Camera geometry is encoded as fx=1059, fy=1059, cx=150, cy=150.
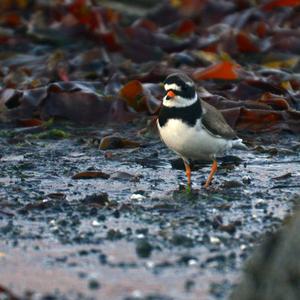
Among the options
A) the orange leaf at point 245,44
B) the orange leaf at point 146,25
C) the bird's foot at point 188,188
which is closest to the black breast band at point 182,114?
the bird's foot at point 188,188

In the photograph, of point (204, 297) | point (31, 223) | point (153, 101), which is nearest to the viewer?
point (204, 297)

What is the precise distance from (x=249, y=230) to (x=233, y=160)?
2472 millimetres

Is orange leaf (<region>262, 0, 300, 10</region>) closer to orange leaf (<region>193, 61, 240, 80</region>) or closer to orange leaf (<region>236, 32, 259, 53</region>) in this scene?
orange leaf (<region>236, 32, 259, 53</region>)

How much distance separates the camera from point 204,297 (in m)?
5.39

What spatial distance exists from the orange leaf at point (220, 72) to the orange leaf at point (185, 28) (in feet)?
8.44

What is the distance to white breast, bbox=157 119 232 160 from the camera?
7.83m

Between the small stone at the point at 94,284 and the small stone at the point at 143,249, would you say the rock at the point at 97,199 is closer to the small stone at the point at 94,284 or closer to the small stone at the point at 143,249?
the small stone at the point at 143,249

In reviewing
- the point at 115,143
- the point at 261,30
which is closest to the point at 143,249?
the point at 115,143

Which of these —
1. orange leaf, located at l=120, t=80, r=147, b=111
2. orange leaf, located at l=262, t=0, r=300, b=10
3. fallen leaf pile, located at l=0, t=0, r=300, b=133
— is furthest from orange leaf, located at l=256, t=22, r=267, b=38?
orange leaf, located at l=120, t=80, r=147, b=111

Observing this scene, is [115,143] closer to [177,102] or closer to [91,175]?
[91,175]

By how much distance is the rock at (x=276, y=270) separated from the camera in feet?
15.0

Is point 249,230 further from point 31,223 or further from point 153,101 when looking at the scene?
point 153,101

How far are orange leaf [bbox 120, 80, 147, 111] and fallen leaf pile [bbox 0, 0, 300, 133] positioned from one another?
1 cm

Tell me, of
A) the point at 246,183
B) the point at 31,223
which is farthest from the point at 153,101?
the point at 31,223
